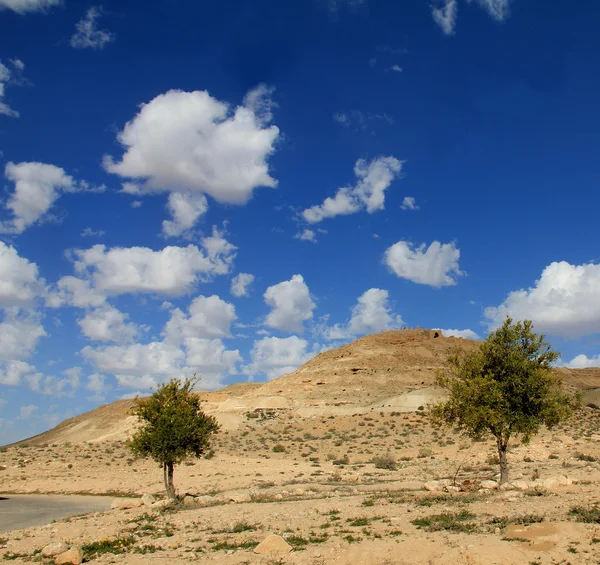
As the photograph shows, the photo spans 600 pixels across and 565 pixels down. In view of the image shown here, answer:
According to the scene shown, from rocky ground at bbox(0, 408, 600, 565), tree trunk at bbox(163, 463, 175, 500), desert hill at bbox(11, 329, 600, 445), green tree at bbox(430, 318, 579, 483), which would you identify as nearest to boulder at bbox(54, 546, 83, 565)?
rocky ground at bbox(0, 408, 600, 565)

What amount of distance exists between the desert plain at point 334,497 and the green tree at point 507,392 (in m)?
2.22

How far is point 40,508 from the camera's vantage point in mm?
28328

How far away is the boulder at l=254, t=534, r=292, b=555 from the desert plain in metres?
0.03

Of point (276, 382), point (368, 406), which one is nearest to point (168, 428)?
point (368, 406)

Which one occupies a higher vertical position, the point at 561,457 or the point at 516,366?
the point at 516,366

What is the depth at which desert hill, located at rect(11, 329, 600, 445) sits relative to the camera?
74250 millimetres

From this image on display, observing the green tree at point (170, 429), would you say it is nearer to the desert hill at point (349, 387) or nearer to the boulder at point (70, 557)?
the boulder at point (70, 557)

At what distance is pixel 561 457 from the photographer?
3397cm

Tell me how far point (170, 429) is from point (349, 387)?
212ft

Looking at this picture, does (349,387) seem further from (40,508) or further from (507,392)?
(507,392)

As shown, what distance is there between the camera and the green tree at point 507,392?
21234 millimetres

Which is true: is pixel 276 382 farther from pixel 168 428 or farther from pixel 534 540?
pixel 534 540

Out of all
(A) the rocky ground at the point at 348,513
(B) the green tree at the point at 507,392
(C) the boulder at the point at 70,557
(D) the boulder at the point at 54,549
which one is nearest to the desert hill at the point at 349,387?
(A) the rocky ground at the point at 348,513

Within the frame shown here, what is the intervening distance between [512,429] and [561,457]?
1619 cm
